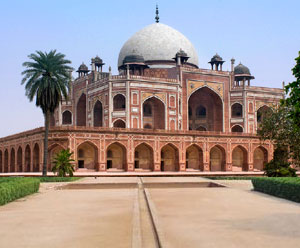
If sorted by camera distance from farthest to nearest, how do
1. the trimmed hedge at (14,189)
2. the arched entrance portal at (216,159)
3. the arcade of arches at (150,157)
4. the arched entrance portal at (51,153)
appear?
the arched entrance portal at (216,159) < the arcade of arches at (150,157) < the arched entrance portal at (51,153) < the trimmed hedge at (14,189)

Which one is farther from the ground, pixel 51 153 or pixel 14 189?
pixel 51 153

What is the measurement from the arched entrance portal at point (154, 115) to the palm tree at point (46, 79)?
19.3m

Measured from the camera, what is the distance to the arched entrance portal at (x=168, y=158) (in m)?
45.7

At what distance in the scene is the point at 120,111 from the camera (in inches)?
1897

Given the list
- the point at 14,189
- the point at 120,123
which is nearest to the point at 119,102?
the point at 120,123

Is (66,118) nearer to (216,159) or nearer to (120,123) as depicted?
(120,123)

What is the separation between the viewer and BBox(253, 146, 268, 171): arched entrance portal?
48812mm

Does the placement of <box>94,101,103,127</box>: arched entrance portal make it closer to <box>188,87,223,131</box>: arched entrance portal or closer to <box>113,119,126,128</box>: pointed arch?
<box>113,119,126,128</box>: pointed arch

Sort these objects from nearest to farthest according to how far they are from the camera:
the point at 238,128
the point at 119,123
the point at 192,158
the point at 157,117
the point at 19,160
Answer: the point at 192,158, the point at 119,123, the point at 19,160, the point at 157,117, the point at 238,128

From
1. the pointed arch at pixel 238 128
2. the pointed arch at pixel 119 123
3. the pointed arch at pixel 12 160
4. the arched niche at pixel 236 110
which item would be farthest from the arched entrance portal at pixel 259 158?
the pointed arch at pixel 12 160

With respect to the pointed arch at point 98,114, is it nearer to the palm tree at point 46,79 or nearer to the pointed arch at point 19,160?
the pointed arch at point 19,160

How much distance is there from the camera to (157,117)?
2013 inches

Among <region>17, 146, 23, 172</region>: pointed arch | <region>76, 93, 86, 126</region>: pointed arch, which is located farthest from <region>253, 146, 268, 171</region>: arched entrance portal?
<region>17, 146, 23, 172</region>: pointed arch

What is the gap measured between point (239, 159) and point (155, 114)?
11.5 meters
